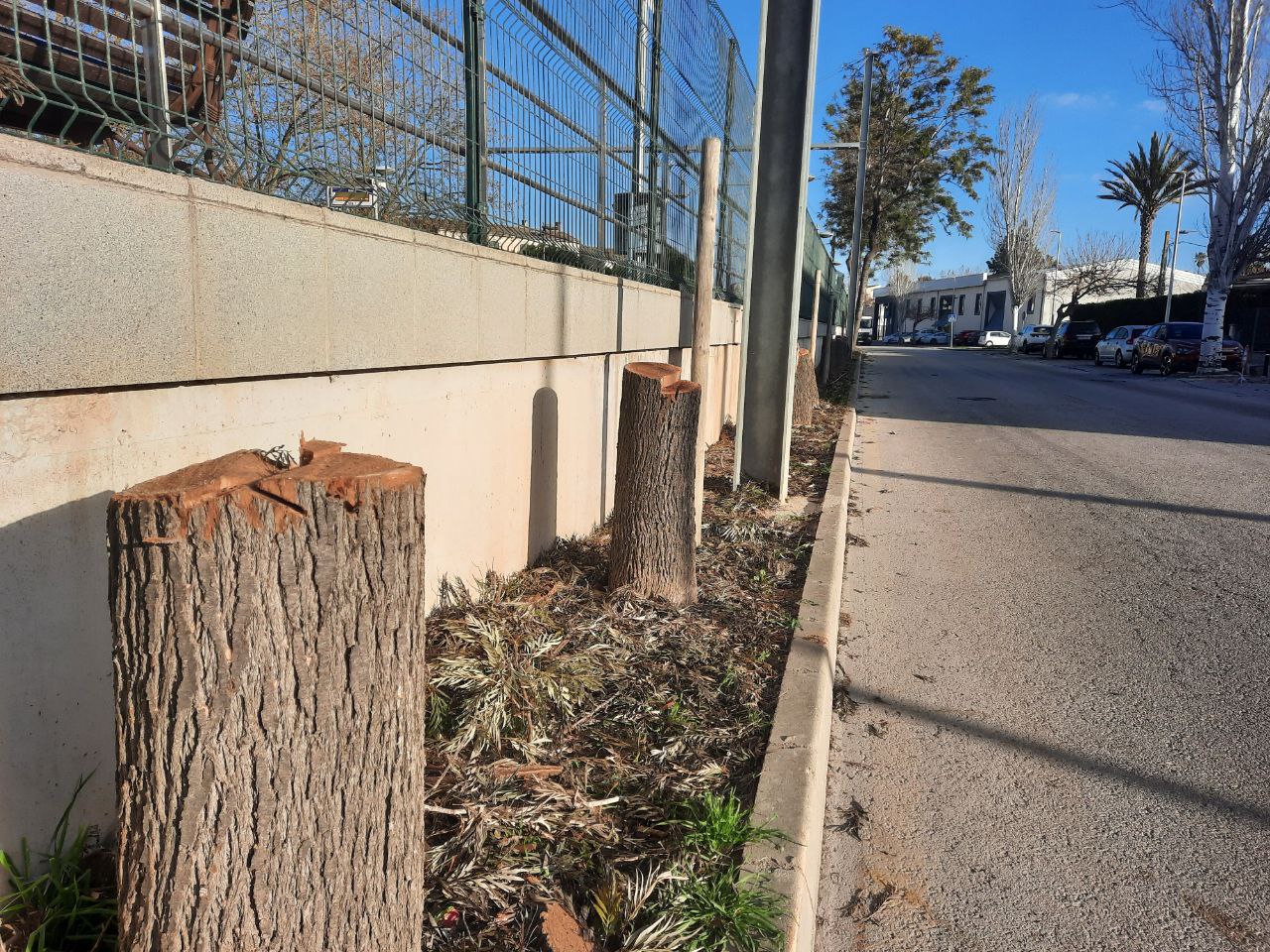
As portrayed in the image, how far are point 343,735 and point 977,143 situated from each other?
3388cm

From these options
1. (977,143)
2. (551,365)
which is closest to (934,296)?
(977,143)

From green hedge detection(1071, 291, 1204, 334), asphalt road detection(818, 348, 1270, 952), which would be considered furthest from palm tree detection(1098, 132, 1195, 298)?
asphalt road detection(818, 348, 1270, 952)

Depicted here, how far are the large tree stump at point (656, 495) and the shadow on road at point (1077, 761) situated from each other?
972mm

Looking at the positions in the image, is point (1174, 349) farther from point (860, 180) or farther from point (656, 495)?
point (656, 495)

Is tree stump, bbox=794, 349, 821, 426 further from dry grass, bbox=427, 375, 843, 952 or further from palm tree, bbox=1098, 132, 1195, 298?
palm tree, bbox=1098, 132, 1195, 298

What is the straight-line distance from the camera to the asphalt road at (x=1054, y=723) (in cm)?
243

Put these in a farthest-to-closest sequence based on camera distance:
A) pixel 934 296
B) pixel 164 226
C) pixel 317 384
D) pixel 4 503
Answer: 1. pixel 934 296
2. pixel 317 384
3. pixel 164 226
4. pixel 4 503

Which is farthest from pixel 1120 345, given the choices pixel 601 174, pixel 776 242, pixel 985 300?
pixel 985 300

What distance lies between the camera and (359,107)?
297 cm

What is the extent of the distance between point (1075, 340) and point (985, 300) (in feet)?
113

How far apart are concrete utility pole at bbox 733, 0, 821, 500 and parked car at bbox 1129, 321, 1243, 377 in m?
22.9

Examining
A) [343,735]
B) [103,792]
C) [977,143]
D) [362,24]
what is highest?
[977,143]

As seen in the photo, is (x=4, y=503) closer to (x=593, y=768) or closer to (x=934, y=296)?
(x=593, y=768)

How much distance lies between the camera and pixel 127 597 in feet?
4.84
